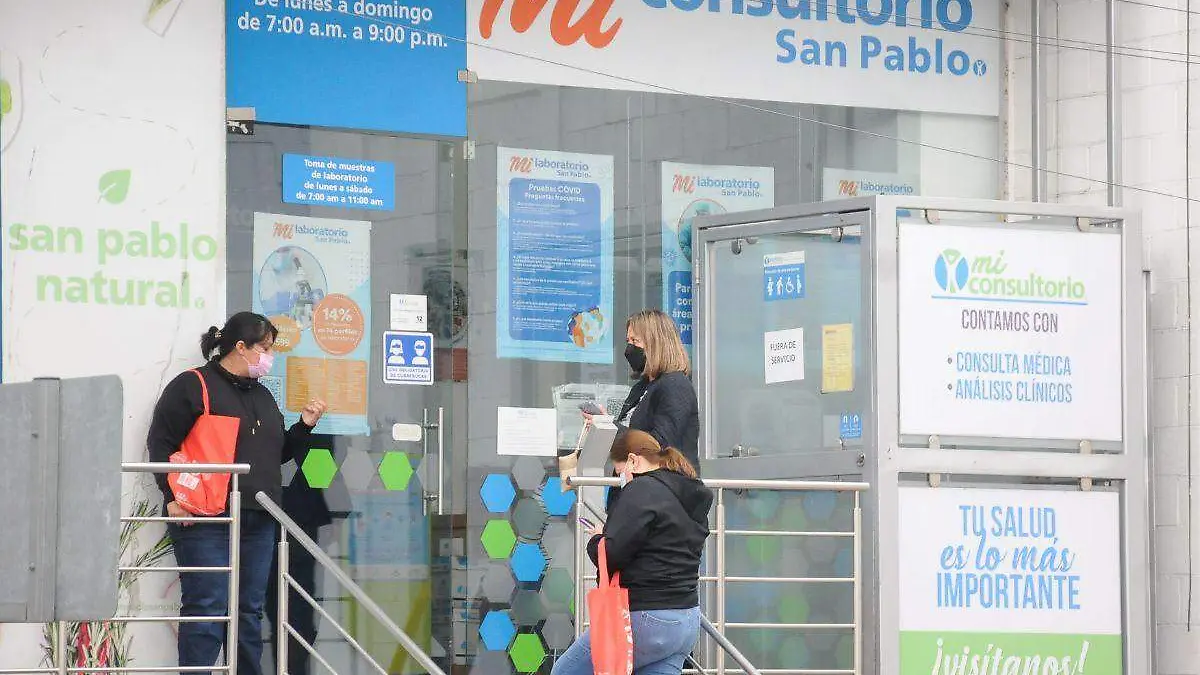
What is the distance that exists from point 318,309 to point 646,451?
2677mm

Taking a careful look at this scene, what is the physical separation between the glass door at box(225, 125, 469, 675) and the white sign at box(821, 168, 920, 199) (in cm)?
203

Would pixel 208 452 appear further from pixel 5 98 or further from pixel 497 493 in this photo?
pixel 5 98

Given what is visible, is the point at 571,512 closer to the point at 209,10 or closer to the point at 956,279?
the point at 956,279

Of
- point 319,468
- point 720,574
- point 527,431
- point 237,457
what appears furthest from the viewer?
point 527,431

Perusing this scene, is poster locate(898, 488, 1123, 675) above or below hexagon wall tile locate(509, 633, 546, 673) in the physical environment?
above

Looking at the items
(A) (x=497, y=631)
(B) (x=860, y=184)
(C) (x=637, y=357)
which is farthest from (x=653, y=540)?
(B) (x=860, y=184)

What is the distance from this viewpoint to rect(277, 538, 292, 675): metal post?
27.7 ft

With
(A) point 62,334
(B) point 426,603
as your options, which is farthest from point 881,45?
(A) point 62,334

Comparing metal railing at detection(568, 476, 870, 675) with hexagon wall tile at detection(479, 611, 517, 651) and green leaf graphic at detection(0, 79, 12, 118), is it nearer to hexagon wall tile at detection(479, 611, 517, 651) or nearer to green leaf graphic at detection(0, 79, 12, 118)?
hexagon wall tile at detection(479, 611, 517, 651)

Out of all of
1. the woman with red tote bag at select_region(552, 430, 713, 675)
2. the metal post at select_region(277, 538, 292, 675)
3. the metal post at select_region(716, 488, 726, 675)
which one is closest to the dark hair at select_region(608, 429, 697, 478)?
the woman with red tote bag at select_region(552, 430, 713, 675)

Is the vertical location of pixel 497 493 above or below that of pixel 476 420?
below

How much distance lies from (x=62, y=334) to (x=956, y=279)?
162 inches

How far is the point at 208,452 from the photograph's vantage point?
8.88 meters

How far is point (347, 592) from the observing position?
9.45 m
